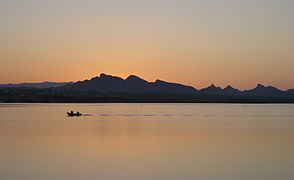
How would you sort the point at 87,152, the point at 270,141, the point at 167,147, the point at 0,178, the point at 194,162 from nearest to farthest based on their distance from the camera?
the point at 0,178 → the point at 194,162 → the point at 87,152 → the point at 167,147 → the point at 270,141

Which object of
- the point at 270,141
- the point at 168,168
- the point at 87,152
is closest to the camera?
the point at 168,168

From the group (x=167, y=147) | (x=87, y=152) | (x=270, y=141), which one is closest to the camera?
(x=87, y=152)

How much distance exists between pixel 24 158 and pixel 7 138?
25.5 feet

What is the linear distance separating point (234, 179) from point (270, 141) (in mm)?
11442

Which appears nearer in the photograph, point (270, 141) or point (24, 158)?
point (24, 158)

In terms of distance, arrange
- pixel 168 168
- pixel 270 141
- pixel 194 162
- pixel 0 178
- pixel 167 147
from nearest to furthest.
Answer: pixel 0 178 < pixel 168 168 < pixel 194 162 < pixel 167 147 < pixel 270 141

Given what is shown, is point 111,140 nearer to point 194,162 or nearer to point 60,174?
point 194,162

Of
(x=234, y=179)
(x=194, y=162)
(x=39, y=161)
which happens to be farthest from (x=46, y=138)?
(x=234, y=179)

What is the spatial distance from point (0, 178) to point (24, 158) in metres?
4.08

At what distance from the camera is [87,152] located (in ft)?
63.7

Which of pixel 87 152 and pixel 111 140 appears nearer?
pixel 87 152

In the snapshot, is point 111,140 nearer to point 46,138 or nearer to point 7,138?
point 46,138

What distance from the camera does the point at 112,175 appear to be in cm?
1402

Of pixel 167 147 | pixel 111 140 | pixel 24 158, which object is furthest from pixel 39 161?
pixel 111 140
